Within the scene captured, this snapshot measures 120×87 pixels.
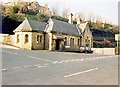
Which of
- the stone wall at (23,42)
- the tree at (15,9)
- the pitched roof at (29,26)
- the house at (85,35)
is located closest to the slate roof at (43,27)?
the pitched roof at (29,26)

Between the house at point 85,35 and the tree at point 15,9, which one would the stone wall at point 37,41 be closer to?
the tree at point 15,9

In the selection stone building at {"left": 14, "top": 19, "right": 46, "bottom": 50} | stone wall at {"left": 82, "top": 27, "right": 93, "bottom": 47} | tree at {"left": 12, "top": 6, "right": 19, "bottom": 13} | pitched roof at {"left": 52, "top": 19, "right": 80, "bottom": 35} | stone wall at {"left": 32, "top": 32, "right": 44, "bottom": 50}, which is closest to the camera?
stone building at {"left": 14, "top": 19, "right": 46, "bottom": 50}

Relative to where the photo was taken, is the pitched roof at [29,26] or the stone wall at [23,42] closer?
the stone wall at [23,42]

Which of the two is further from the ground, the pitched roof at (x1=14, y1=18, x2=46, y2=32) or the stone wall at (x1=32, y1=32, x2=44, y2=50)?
the pitched roof at (x1=14, y1=18, x2=46, y2=32)

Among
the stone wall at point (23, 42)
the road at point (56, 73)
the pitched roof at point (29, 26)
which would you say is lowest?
the road at point (56, 73)

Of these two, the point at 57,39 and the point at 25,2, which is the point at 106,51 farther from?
the point at 25,2

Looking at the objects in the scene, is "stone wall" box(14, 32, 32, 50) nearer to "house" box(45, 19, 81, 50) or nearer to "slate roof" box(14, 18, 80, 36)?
"slate roof" box(14, 18, 80, 36)

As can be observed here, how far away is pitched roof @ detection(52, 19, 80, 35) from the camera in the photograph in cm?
4861

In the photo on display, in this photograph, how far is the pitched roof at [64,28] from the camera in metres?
48.6

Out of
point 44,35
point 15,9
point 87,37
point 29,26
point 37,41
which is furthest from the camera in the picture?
point 87,37

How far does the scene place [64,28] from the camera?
168 feet

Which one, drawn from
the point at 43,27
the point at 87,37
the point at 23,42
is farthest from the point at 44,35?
the point at 87,37

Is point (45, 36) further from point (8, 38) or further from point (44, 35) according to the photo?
point (8, 38)

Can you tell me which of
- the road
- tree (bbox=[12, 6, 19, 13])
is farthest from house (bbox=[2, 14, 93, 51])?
the road
